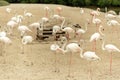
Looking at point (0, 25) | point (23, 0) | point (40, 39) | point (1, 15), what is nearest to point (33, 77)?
point (40, 39)

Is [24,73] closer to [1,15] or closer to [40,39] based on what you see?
[40,39]

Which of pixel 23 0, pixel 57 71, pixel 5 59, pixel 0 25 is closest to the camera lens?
pixel 57 71

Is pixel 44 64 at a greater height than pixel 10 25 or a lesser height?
lesser

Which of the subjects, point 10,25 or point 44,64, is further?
point 10,25

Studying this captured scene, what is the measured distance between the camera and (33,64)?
1320cm

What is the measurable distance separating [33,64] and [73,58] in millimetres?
1675

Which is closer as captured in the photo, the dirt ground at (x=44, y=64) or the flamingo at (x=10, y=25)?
the dirt ground at (x=44, y=64)

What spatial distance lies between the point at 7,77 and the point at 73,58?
10.5 feet

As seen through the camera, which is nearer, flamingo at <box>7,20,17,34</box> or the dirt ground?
the dirt ground

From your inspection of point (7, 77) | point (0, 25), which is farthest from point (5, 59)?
point (0, 25)

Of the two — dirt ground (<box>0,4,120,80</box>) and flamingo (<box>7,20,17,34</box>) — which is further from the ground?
flamingo (<box>7,20,17,34</box>)

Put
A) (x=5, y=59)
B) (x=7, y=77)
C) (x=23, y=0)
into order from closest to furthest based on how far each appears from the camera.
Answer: (x=7, y=77) → (x=5, y=59) → (x=23, y=0)

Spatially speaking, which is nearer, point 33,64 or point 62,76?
point 62,76

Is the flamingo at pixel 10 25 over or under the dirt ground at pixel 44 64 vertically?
over
